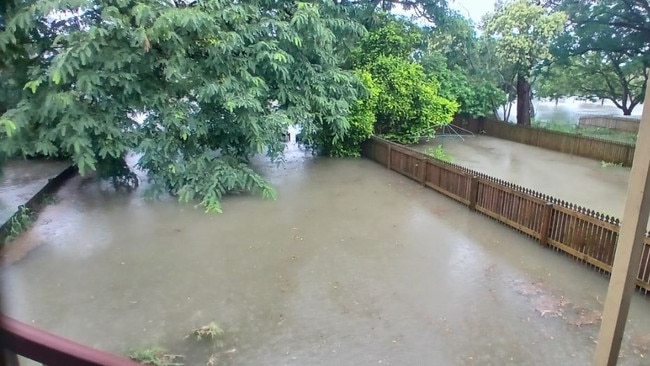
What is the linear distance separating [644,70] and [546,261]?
13828 millimetres

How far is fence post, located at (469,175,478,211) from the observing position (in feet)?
23.9

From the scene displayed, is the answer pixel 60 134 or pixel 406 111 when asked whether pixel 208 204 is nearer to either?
pixel 60 134

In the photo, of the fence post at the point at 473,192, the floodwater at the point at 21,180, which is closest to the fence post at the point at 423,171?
the fence post at the point at 473,192

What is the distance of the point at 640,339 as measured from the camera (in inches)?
152

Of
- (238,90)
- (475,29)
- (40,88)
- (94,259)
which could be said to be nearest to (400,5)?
(475,29)

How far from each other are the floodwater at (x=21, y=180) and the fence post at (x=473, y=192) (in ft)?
24.0

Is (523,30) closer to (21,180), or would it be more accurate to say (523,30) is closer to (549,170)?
(549,170)

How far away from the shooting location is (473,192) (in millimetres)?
7332

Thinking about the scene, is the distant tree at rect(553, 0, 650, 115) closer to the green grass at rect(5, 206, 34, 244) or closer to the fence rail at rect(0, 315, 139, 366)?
the green grass at rect(5, 206, 34, 244)

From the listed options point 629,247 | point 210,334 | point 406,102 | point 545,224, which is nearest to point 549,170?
point 406,102

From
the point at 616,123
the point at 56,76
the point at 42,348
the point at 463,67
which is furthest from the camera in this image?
the point at 616,123

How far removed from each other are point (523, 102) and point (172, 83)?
13398 mm

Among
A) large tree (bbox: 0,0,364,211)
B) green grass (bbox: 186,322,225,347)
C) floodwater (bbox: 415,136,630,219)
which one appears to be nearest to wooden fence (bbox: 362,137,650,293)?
floodwater (bbox: 415,136,630,219)

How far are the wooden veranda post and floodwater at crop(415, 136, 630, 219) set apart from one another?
579 centimetres
